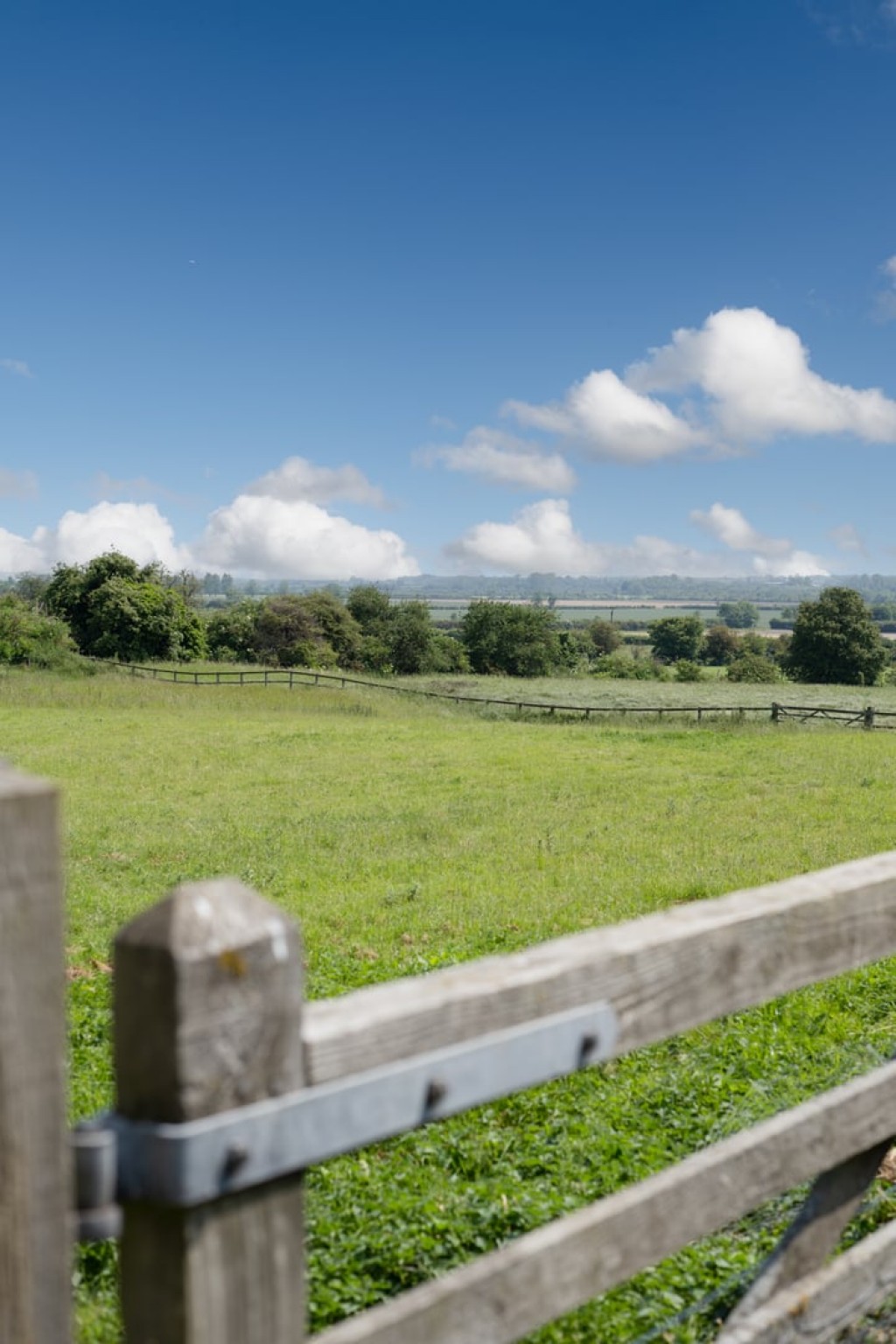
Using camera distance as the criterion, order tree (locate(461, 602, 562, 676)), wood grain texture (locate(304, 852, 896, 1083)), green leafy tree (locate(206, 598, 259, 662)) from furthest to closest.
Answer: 1. tree (locate(461, 602, 562, 676))
2. green leafy tree (locate(206, 598, 259, 662))
3. wood grain texture (locate(304, 852, 896, 1083))

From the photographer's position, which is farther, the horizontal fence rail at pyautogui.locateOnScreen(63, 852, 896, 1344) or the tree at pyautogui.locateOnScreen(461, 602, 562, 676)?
the tree at pyautogui.locateOnScreen(461, 602, 562, 676)

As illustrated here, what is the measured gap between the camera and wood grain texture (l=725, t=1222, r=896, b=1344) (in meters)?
2.39

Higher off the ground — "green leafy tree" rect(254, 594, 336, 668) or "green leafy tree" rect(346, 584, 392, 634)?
"green leafy tree" rect(346, 584, 392, 634)

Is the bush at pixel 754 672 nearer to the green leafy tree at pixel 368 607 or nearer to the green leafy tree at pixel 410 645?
the green leafy tree at pixel 410 645

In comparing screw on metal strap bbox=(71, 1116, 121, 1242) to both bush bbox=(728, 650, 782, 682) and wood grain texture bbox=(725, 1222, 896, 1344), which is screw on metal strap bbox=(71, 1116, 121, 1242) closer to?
wood grain texture bbox=(725, 1222, 896, 1344)

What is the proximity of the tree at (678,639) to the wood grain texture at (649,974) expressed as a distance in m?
137

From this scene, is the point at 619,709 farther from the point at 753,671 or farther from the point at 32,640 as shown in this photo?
the point at 753,671

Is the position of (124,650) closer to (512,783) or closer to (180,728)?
(180,728)

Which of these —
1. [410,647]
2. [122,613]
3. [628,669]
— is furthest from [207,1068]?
[628,669]

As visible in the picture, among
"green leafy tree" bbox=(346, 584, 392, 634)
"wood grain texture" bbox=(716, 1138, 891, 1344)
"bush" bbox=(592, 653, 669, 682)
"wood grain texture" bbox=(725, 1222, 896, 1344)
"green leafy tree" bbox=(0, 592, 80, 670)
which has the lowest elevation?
"bush" bbox=(592, 653, 669, 682)

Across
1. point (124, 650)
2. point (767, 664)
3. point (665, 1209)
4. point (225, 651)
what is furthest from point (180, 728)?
point (767, 664)

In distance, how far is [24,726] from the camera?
104 ft

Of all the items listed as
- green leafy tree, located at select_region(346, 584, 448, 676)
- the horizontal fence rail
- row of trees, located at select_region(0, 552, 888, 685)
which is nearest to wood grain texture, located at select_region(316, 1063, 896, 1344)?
the horizontal fence rail

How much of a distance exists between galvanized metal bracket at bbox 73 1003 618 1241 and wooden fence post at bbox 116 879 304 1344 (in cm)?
3
